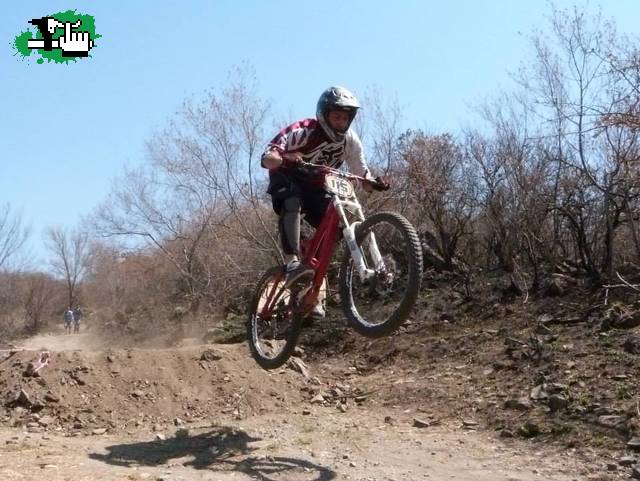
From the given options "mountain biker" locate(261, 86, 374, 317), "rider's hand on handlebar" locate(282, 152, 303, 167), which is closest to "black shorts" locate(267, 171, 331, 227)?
"mountain biker" locate(261, 86, 374, 317)

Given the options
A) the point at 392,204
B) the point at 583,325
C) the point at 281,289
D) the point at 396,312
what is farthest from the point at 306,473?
the point at 392,204

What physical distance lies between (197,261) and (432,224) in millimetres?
11069

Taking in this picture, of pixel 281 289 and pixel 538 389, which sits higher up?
pixel 281 289

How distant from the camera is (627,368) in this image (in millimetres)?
8016

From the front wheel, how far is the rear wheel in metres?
0.73

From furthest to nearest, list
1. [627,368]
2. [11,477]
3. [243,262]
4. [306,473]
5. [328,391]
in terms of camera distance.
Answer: [243,262] → [328,391] → [627,368] → [306,473] → [11,477]

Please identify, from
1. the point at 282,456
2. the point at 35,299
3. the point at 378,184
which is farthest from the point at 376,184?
the point at 35,299

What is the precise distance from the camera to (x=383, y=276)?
4.90m

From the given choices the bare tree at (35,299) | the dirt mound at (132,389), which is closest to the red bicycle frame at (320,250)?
the dirt mound at (132,389)

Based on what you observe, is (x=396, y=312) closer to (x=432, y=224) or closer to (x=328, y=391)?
(x=328, y=391)

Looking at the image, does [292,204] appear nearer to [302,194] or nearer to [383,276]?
[302,194]

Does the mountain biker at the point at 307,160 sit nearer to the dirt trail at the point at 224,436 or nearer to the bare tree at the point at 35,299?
the dirt trail at the point at 224,436

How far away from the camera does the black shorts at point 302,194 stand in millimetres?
5945

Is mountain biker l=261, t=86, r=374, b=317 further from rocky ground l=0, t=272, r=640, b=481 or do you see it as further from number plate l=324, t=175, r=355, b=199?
rocky ground l=0, t=272, r=640, b=481
